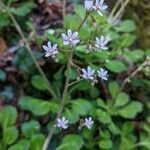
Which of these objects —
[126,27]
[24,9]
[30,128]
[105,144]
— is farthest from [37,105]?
[126,27]

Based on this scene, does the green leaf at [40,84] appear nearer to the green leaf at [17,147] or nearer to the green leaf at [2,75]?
the green leaf at [2,75]

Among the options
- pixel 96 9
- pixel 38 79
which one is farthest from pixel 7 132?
pixel 96 9

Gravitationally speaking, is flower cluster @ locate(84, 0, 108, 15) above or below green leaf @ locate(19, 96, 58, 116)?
above

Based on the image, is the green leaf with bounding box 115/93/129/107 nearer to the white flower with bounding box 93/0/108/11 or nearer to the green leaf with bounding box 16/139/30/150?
the green leaf with bounding box 16/139/30/150

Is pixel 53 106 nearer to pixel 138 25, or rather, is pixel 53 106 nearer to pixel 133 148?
pixel 133 148

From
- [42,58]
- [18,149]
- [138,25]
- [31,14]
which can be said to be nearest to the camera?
[18,149]

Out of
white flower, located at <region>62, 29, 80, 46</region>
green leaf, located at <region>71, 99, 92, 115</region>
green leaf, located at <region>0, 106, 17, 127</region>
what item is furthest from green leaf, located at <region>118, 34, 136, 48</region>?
white flower, located at <region>62, 29, 80, 46</region>
